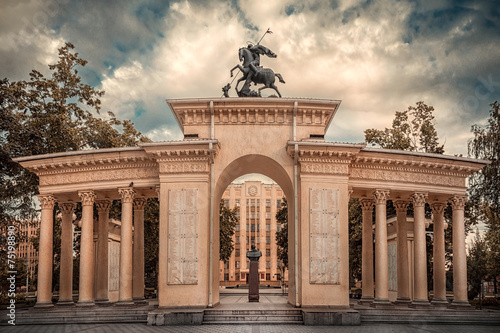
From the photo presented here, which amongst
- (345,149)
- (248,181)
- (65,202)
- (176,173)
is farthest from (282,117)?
(248,181)

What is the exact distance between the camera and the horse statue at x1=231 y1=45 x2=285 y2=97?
90.1 feet

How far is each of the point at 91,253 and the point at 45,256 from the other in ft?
8.37

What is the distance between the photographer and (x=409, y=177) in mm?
26953

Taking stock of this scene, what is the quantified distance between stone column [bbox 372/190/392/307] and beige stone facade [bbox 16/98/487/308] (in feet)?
0.17

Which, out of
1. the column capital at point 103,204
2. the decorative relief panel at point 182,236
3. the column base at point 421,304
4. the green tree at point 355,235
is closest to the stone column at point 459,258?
the column base at point 421,304

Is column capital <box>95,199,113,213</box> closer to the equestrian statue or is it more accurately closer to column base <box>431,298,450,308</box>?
the equestrian statue

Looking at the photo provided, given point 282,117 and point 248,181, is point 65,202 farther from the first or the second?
point 248,181

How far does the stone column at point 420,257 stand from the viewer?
26359mm

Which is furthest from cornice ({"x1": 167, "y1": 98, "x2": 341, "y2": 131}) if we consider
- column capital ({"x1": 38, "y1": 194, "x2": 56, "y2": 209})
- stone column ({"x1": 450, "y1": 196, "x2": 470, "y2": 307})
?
stone column ({"x1": 450, "y1": 196, "x2": 470, "y2": 307})

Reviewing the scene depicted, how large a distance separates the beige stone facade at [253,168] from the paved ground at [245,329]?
8.81 feet

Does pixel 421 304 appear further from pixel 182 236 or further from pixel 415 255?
pixel 182 236

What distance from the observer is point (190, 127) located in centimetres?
2628

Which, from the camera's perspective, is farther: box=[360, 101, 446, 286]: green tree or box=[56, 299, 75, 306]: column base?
box=[360, 101, 446, 286]: green tree

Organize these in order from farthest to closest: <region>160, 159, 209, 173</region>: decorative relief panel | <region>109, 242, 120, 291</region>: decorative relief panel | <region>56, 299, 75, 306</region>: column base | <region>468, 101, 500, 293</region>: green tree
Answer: <region>468, 101, 500, 293</region>: green tree
<region>109, 242, 120, 291</region>: decorative relief panel
<region>56, 299, 75, 306</region>: column base
<region>160, 159, 209, 173</region>: decorative relief panel
